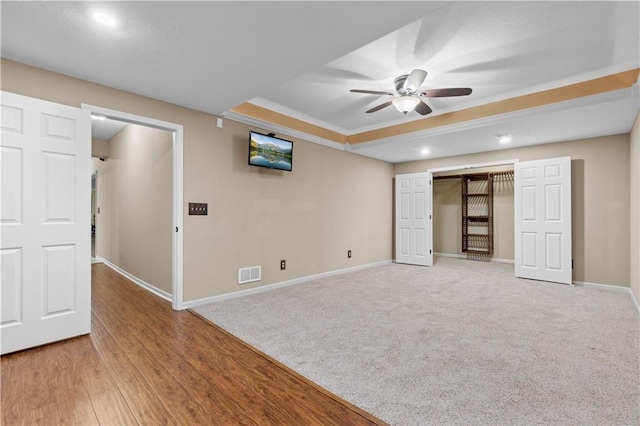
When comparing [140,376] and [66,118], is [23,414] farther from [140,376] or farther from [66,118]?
[66,118]

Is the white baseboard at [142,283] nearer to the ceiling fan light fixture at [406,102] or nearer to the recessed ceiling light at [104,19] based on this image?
the recessed ceiling light at [104,19]

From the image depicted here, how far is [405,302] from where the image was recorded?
3.67 m

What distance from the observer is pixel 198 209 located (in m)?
3.53

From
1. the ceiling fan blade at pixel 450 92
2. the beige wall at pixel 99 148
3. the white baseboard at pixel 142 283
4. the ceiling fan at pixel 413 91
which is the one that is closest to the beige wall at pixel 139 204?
the white baseboard at pixel 142 283

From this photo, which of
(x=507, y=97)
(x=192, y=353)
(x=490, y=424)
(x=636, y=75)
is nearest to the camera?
(x=490, y=424)

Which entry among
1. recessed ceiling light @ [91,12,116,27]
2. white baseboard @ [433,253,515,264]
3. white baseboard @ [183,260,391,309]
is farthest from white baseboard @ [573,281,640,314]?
recessed ceiling light @ [91,12,116,27]

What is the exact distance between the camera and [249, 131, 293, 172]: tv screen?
3.88 m

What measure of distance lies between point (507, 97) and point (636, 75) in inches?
44.2

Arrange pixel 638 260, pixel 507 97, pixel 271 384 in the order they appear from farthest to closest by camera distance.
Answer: pixel 507 97 < pixel 638 260 < pixel 271 384

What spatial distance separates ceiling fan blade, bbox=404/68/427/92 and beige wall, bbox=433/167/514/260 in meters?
5.11

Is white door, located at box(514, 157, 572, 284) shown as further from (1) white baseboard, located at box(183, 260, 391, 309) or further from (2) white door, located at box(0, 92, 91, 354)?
(2) white door, located at box(0, 92, 91, 354)

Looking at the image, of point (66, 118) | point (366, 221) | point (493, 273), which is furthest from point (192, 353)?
point (493, 273)

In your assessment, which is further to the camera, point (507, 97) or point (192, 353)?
point (507, 97)

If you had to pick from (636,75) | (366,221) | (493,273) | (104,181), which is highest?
(636,75)
